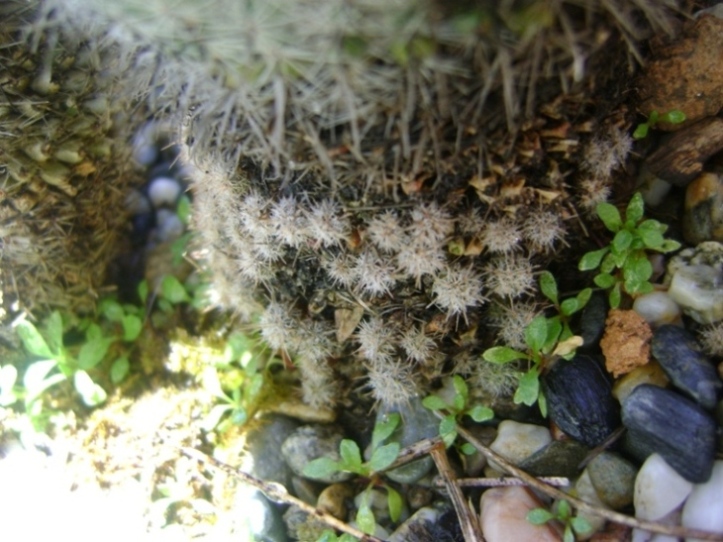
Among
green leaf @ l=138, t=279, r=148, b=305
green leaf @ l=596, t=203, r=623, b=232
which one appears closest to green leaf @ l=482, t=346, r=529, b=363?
green leaf @ l=596, t=203, r=623, b=232

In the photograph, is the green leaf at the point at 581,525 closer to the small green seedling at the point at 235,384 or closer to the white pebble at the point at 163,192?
the small green seedling at the point at 235,384

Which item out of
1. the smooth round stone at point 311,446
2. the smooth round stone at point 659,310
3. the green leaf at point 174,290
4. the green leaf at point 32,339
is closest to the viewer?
the smooth round stone at point 659,310

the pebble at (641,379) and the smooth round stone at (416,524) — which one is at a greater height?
the pebble at (641,379)

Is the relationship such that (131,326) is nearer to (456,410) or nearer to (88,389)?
(88,389)

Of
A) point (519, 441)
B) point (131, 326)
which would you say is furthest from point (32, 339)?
point (519, 441)

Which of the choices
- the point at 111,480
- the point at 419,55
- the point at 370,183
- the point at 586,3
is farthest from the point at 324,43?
the point at 111,480

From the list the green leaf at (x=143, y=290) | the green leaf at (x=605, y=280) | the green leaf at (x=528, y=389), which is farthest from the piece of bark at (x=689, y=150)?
→ the green leaf at (x=143, y=290)
